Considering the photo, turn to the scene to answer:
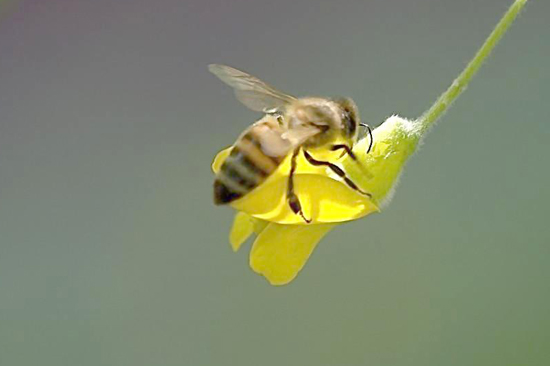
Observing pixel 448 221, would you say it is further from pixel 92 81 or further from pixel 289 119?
pixel 289 119


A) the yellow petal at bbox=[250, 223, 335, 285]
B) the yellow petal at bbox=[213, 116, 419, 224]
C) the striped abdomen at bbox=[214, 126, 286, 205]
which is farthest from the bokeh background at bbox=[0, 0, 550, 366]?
the striped abdomen at bbox=[214, 126, 286, 205]

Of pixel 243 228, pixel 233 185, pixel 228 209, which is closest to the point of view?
pixel 233 185

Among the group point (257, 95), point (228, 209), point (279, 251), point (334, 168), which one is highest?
point (228, 209)

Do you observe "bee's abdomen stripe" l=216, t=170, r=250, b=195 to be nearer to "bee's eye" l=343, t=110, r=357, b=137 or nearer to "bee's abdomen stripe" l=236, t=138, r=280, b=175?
"bee's abdomen stripe" l=236, t=138, r=280, b=175

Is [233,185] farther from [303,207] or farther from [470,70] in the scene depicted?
[470,70]

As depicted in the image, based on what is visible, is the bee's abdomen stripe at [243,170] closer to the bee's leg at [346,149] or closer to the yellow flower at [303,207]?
the yellow flower at [303,207]

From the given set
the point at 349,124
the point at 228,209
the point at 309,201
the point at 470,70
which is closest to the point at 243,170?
the point at 309,201

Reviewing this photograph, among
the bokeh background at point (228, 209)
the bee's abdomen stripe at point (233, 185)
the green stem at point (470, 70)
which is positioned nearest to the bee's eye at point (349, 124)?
the green stem at point (470, 70)

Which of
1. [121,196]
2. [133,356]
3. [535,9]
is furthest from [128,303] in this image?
[535,9]
